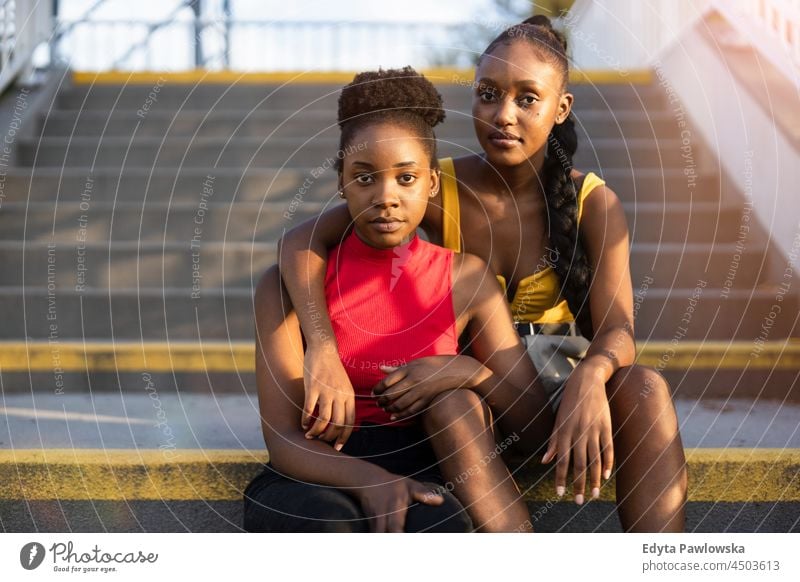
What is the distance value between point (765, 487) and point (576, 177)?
51 centimetres

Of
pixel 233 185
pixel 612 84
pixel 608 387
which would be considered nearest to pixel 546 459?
pixel 608 387

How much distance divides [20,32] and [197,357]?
1.43 m

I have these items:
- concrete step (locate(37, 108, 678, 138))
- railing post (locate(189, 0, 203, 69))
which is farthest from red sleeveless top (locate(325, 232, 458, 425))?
concrete step (locate(37, 108, 678, 138))

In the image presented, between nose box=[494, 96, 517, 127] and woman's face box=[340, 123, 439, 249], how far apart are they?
149 millimetres

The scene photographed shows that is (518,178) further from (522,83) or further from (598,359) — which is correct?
(598,359)

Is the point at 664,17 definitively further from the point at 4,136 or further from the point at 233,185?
the point at 4,136

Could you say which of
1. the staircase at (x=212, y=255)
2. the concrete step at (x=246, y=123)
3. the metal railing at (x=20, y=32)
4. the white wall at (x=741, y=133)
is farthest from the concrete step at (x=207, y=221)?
the metal railing at (x=20, y=32)

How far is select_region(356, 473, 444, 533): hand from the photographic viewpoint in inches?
48.3

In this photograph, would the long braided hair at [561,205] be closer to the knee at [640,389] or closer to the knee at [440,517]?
the knee at [640,389]

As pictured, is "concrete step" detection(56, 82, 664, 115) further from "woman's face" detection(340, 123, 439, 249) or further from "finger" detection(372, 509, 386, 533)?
"finger" detection(372, 509, 386, 533)

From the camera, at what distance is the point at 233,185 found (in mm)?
2801

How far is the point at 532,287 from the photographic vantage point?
1532 mm

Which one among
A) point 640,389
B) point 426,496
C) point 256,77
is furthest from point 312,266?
point 256,77

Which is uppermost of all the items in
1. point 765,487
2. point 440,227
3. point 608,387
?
point 440,227
